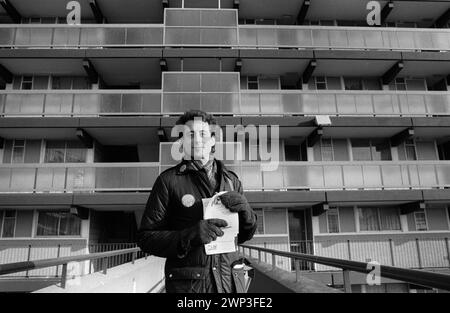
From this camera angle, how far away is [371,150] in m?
18.6

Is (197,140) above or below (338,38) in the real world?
below

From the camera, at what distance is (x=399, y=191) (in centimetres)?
1602

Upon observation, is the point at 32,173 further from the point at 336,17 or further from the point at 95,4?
the point at 336,17

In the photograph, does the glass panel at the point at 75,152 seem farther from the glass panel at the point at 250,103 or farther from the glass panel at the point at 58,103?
the glass panel at the point at 250,103

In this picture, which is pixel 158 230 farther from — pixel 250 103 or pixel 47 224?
pixel 47 224

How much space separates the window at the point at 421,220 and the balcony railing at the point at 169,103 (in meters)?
4.55

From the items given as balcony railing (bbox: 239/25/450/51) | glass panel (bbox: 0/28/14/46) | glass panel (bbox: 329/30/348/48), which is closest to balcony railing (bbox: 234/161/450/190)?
balcony railing (bbox: 239/25/450/51)

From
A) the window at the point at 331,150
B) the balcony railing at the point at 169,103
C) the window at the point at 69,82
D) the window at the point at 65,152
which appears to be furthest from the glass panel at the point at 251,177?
the window at the point at 69,82

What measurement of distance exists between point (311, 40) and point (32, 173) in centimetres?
1331

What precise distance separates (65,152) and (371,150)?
1438 centimetres

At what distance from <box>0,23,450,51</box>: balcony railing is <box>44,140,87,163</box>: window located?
14.5 ft

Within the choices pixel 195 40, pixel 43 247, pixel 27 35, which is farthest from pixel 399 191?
pixel 27 35

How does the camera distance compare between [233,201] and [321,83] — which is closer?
[233,201]

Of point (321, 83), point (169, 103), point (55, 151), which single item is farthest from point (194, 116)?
point (321, 83)
